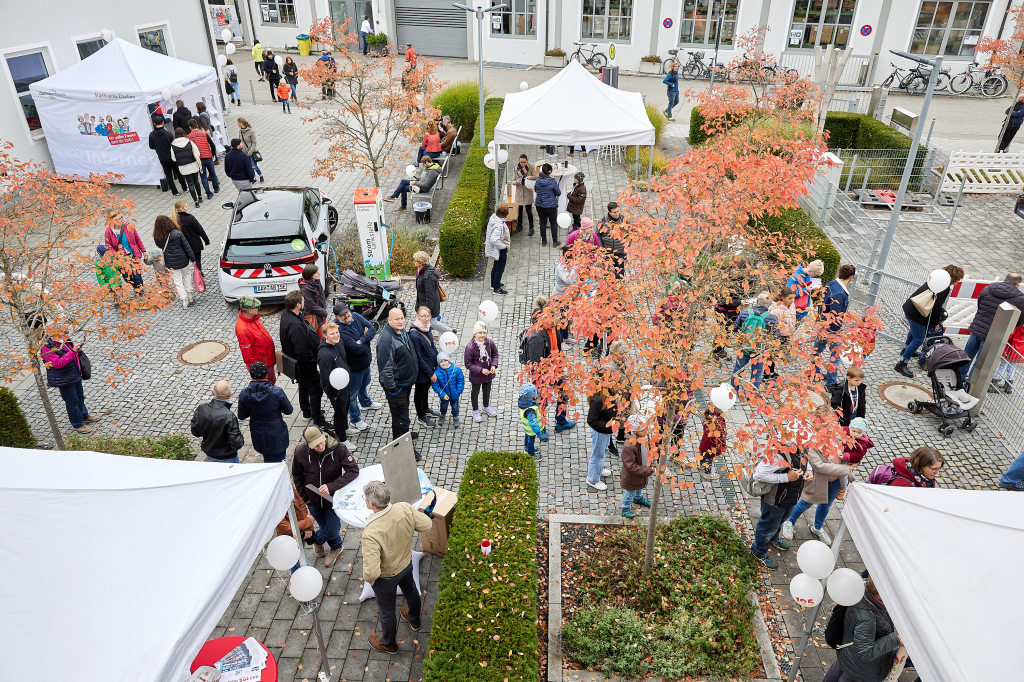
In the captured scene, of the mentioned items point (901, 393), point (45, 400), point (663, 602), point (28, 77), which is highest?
point (28, 77)

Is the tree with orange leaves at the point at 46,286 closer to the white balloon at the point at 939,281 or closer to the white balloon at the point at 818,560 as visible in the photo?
the white balloon at the point at 818,560

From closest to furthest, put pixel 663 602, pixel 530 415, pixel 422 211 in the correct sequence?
pixel 663 602, pixel 530 415, pixel 422 211

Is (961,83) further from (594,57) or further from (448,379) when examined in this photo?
(448,379)

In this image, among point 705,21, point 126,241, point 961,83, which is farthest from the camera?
point 705,21

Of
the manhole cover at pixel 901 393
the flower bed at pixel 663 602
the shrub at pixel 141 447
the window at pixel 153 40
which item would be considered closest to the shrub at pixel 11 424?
the shrub at pixel 141 447

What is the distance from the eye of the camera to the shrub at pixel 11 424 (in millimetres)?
7750

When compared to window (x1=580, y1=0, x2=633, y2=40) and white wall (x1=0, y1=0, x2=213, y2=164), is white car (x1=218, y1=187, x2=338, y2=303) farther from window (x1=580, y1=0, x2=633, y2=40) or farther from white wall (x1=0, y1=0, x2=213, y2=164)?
window (x1=580, y1=0, x2=633, y2=40)

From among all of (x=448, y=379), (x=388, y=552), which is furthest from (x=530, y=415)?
(x=388, y=552)

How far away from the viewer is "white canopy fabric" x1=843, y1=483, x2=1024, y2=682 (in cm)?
375

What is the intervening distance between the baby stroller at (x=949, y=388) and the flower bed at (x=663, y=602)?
392cm

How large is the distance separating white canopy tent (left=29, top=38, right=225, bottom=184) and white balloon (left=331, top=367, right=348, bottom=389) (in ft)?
38.9

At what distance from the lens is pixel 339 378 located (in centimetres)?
721

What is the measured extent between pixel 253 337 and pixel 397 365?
1.98 metres

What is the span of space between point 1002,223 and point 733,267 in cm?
1197
